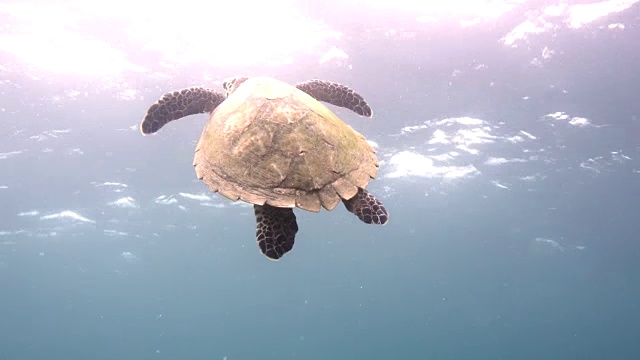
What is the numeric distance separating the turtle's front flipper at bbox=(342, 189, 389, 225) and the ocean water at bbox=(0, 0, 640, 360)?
848cm

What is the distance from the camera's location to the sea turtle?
364 cm

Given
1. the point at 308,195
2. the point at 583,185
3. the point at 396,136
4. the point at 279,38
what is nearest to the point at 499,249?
the point at 583,185

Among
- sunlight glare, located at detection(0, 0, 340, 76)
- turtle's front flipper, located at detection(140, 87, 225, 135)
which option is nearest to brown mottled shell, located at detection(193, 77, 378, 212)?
turtle's front flipper, located at detection(140, 87, 225, 135)

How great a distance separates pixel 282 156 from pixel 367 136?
14.8 meters

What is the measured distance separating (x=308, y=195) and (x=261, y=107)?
3.30 ft

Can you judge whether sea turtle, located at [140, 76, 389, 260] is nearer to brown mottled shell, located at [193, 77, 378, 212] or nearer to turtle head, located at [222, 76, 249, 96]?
brown mottled shell, located at [193, 77, 378, 212]

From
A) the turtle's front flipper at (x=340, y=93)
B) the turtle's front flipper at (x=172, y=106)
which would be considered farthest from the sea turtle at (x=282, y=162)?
the turtle's front flipper at (x=340, y=93)

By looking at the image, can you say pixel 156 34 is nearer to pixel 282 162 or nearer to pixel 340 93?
pixel 340 93

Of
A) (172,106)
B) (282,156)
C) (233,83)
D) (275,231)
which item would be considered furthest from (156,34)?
(275,231)

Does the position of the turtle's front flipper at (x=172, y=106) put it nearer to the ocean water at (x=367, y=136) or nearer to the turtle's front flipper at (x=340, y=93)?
the turtle's front flipper at (x=340, y=93)

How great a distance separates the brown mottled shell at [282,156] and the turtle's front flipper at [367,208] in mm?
152

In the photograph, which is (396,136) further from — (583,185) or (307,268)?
(307,268)

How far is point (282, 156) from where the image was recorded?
370 centimetres

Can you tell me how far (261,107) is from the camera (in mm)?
3979
